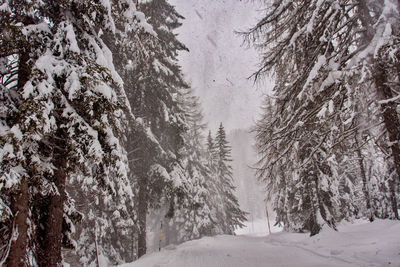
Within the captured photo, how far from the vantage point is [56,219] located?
14.9ft

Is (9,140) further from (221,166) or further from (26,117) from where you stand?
(221,166)

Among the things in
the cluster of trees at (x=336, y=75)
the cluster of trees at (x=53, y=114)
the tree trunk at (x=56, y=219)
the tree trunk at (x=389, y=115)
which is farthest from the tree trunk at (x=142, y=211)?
the tree trunk at (x=389, y=115)

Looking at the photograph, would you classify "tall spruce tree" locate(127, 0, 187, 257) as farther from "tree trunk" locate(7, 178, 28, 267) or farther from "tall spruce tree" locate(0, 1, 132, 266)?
"tree trunk" locate(7, 178, 28, 267)

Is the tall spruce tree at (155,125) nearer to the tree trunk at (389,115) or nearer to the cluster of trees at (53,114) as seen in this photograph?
the cluster of trees at (53,114)

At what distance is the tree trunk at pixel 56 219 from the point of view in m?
4.32

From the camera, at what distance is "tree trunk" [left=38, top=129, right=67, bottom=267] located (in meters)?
4.32

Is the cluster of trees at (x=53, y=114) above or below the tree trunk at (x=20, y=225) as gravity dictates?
above

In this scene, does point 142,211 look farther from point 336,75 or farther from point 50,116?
point 336,75

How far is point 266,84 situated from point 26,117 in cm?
587

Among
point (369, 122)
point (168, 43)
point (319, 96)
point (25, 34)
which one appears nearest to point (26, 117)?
point (25, 34)

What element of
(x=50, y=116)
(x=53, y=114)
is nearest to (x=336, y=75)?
(x=50, y=116)

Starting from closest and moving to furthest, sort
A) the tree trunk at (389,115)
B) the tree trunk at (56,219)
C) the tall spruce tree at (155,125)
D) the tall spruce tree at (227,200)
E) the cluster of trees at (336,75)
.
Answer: the cluster of trees at (336,75) < the tree trunk at (56,219) < the tree trunk at (389,115) < the tall spruce tree at (155,125) < the tall spruce tree at (227,200)

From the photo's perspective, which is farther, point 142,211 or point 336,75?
point 142,211

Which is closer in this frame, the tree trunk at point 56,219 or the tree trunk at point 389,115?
the tree trunk at point 56,219
